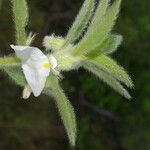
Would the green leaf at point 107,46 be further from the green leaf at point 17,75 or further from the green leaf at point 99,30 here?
the green leaf at point 17,75

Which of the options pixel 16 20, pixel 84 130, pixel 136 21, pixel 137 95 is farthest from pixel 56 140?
pixel 16 20

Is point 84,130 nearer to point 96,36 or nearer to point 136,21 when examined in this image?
point 136,21

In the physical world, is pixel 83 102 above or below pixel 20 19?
below

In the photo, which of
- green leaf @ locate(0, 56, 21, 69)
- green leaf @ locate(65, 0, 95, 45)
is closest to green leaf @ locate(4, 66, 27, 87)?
green leaf @ locate(0, 56, 21, 69)

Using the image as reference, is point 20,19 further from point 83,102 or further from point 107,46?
point 83,102

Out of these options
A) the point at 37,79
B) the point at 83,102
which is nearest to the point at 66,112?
the point at 37,79

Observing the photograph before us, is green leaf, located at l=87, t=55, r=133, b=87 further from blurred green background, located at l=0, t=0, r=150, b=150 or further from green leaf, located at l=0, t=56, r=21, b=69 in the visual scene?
blurred green background, located at l=0, t=0, r=150, b=150
